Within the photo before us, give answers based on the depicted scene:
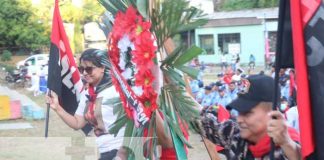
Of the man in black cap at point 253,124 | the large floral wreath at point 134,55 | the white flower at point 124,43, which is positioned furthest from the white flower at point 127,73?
the man in black cap at point 253,124

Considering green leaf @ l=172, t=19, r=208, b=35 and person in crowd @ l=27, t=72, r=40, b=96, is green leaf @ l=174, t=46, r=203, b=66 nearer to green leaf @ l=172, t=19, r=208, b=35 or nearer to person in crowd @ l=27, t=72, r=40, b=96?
green leaf @ l=172, t=19, r=208, b=35

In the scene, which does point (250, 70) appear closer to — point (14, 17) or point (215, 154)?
point (14, 17)

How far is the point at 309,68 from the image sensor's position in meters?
2.21

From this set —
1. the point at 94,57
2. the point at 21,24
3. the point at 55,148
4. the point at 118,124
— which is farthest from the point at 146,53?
the point at 21,24

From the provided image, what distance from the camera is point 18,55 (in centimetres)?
3869

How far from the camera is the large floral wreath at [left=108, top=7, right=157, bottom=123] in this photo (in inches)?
121

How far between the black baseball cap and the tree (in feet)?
110

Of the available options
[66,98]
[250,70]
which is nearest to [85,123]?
[66,98]

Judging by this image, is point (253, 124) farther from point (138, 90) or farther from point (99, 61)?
point (99, 61)

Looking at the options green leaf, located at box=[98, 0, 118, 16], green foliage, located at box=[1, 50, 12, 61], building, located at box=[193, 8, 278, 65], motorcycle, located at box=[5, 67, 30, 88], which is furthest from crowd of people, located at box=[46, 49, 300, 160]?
green foliage, located at box=[1, 50, 12, 61]

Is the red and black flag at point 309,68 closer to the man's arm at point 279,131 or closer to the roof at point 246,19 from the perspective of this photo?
the man's arm at point 279,131

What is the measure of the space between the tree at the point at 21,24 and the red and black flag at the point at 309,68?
34.1 metres

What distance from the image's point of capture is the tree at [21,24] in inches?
1394

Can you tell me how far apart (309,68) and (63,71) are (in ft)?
10.0
